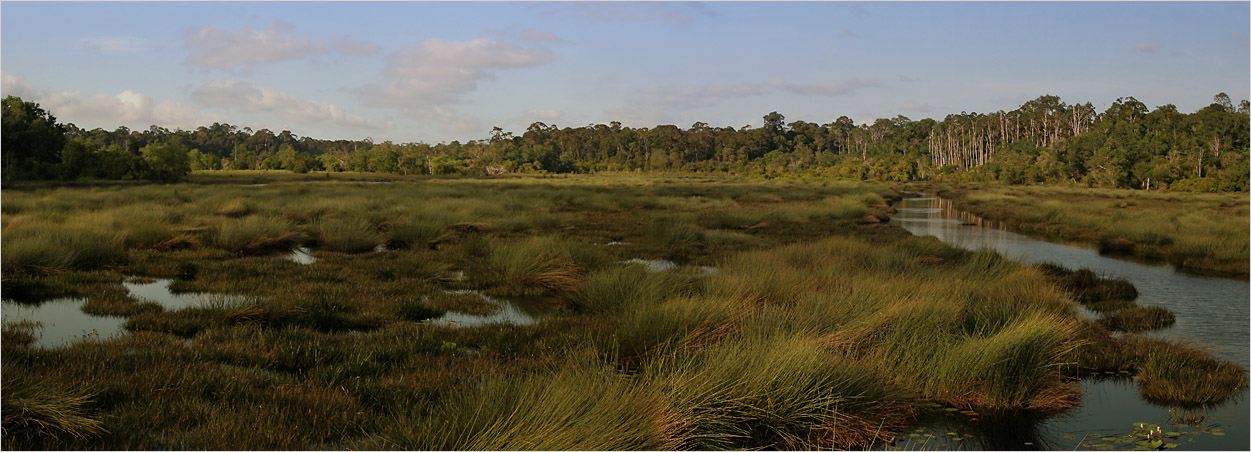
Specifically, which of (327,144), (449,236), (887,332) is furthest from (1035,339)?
(327,144)

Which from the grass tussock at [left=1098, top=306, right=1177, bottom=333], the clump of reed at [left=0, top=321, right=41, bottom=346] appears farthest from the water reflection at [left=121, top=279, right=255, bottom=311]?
the grass tussock at [left=1098, top=306, right=1177, bottom=333]

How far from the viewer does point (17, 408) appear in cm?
451

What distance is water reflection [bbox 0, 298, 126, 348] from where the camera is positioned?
7.14 m

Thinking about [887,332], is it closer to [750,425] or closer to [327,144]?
[750,425]

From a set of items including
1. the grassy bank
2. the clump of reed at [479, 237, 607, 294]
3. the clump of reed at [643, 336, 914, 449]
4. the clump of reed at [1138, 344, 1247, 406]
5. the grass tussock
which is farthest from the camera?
the grassy bank

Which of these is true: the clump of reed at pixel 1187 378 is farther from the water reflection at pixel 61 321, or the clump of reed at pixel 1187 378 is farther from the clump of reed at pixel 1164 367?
the water reflection at pixel 61 321

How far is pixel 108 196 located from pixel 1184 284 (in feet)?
106

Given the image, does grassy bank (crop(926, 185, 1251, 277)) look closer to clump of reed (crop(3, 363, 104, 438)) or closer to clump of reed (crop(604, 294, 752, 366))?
clump of reed (crop(604, 294, 752, 366))

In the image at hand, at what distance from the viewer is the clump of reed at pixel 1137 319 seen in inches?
367

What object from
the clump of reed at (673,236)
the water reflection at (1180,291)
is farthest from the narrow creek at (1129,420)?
the clump of reed at (673,236)

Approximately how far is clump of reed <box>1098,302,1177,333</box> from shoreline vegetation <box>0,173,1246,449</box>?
1.66 feet

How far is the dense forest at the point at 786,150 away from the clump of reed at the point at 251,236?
40305 mm

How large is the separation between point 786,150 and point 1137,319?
482 ft

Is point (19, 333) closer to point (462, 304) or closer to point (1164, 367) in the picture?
point (462, 304)
